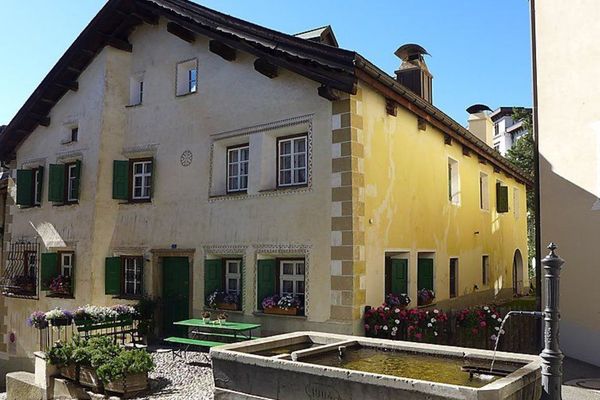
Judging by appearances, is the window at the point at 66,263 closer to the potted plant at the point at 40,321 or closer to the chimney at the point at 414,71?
the potted plant at the point at 40,321

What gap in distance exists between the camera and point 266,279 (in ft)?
35.7

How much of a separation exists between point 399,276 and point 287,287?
7.71 ft

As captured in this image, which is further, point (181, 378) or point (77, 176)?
point (77, 176)

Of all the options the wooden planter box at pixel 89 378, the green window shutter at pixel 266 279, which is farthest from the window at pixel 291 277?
the wooden planter box at pixel 89 378

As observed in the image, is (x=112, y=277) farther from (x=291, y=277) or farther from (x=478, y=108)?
(x=478, y=108)

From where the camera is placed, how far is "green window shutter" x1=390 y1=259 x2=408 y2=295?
11484mm

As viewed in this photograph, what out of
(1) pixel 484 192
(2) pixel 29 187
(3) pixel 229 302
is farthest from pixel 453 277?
(2) pixel 29 187

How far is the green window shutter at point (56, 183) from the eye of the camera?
14828mm

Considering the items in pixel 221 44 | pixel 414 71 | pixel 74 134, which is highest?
pixel 414 71

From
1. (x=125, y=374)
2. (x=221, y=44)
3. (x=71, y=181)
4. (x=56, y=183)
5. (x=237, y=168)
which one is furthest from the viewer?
(x=71, y=181)

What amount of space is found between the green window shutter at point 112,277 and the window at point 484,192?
10515mm

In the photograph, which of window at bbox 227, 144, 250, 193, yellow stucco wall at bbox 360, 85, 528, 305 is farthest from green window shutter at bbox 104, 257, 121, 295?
yellow stucco wall at bbox 360, 85, 528, 305

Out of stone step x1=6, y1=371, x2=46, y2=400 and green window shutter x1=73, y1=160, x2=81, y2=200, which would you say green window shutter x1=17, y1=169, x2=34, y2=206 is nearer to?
green window shutter x1=73, y1=160, x2=81, y2=200

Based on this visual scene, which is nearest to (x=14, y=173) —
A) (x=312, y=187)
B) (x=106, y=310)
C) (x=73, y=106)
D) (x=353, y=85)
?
(x=73, y=106)
